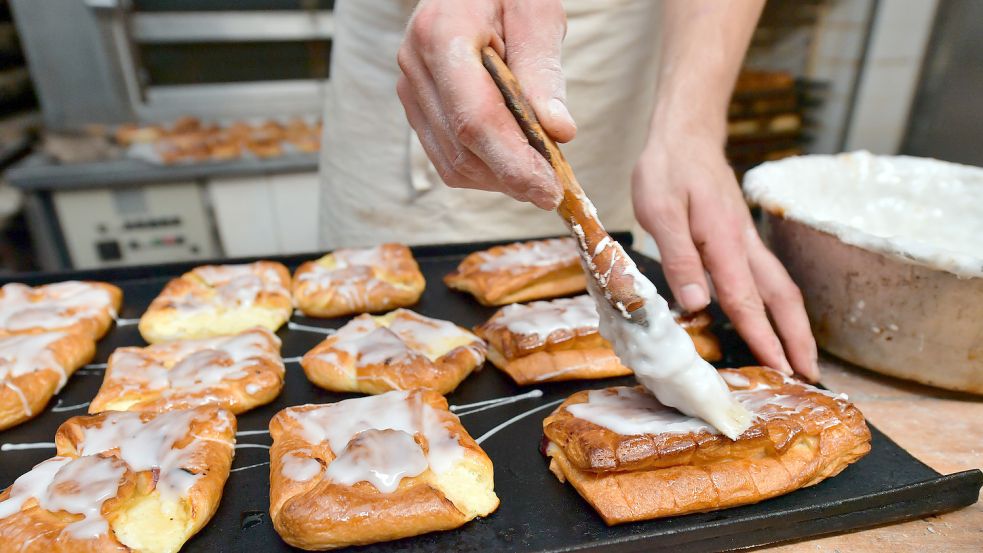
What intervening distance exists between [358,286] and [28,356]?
97 cm

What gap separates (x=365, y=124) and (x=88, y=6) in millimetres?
2730

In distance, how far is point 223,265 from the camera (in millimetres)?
2385

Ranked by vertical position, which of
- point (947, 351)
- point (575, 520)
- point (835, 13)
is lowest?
point (575, 520)

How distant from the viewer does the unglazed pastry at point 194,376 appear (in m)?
1.62

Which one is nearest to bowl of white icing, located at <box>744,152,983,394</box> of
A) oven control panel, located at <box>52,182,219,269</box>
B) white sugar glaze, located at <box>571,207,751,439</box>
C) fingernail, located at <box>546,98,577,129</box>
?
white sugar glaze, located at <box>571,207,751,439</box>

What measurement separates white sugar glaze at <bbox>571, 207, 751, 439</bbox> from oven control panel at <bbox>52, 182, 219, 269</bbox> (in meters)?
3.49

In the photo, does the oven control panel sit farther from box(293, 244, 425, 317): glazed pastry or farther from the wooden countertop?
the wooden countertop

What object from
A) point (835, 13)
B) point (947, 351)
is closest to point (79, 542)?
point (947, 351)

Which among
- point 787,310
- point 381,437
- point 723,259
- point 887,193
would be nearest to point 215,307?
point 381,437

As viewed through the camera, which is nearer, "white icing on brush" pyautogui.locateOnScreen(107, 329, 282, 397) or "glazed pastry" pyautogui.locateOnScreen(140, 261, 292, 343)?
"white icing on brush" pyautogui.locateOnScreen(107, 329, 282, 397)

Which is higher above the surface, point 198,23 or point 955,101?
point 198,23

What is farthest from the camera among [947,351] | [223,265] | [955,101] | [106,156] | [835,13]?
[835,13]

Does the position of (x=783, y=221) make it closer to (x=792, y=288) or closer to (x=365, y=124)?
A: (x=792, y=288)

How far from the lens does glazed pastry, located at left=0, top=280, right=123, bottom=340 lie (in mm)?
1946
